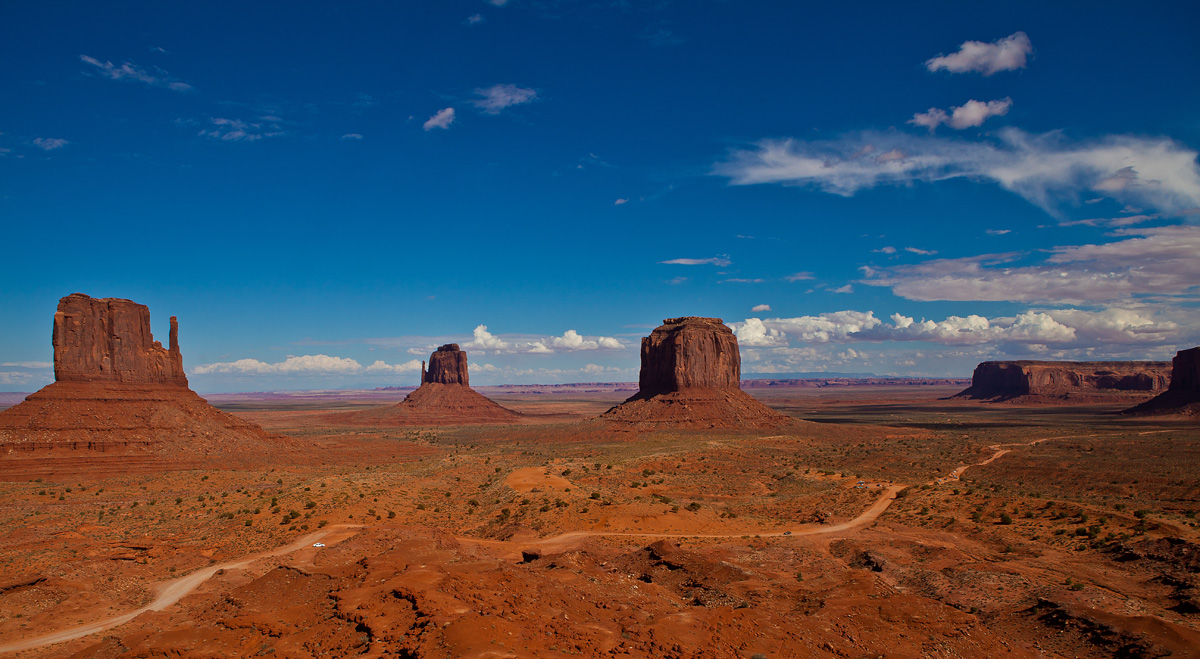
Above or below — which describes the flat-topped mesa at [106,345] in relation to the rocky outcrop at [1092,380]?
above

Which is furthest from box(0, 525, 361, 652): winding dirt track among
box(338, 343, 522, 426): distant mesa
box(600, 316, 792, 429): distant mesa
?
box(338, 343, 522, 426): distant mesa

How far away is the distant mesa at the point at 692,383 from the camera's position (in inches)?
3834

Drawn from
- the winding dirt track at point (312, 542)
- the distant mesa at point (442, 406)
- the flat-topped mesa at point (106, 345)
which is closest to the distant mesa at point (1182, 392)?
the winding dirt track at point (312, 542)

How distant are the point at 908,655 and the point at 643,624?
758 cm

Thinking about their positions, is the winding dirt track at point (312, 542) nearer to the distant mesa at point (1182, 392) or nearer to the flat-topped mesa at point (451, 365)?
the distant mesa at point (1182, 392)

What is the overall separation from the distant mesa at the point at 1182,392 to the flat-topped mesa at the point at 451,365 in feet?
514

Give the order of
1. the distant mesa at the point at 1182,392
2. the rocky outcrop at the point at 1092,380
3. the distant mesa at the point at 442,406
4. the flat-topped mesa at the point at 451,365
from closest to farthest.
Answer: the distant mesa at the point at 1182,392 → the distant mesa at the point at 442,406 → the flat-topped mesa at the point at 451,365 → the rocky outcrop at the point at 1092,380

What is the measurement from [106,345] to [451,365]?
338 ft

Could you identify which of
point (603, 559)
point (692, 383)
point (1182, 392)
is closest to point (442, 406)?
point (692, 383)

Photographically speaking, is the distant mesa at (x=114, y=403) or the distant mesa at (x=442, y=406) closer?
the distant mesa at (x=114, y=403)

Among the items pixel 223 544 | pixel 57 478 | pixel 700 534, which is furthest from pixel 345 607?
pixel 57 478

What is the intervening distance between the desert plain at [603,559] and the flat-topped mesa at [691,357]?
50.0 metres

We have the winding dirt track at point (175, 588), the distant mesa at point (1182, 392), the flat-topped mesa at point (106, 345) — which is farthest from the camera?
the distant mesa at point (1182, 392)

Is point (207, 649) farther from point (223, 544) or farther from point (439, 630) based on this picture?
point (223, 544)
